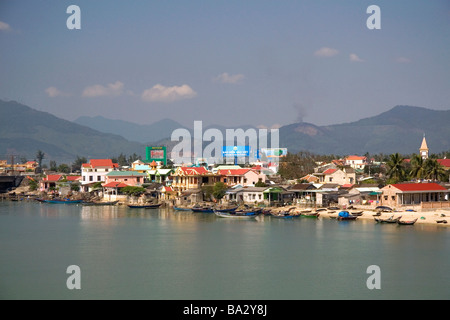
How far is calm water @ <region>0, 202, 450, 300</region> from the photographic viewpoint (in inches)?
712

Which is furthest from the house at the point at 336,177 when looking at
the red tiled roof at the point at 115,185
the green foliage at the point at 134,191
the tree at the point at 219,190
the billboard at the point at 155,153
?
the billboard at the point at 155,153

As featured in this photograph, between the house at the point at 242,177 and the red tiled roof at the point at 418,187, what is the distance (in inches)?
561

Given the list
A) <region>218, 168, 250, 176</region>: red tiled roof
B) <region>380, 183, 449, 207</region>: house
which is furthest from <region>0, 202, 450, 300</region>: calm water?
<region>218, 168, 250, 176</region>: red tiled roof

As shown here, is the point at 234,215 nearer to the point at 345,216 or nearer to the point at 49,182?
the point at 345,216

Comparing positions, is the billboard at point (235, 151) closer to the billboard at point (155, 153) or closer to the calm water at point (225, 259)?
the billboard at point (155, 153)

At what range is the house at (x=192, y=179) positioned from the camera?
155 feet

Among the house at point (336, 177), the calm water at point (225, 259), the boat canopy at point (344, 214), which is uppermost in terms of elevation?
the house at point (336, 177)

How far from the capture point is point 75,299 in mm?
17359

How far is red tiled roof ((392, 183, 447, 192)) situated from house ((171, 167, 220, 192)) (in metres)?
16.9

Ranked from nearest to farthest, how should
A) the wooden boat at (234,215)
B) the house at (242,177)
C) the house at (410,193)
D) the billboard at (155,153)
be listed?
the house at (410,193) < the wooden boat at (234,215) < the house at (242,177) < the billboard at (155,153)

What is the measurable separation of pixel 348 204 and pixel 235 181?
40.7ft

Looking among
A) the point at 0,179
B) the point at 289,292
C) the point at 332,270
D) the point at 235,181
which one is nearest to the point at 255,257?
the point at 332,270

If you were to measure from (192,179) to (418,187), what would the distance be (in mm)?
18764

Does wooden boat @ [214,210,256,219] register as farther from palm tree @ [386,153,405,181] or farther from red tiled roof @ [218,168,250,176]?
palm tree @ [386,153,405,181]
